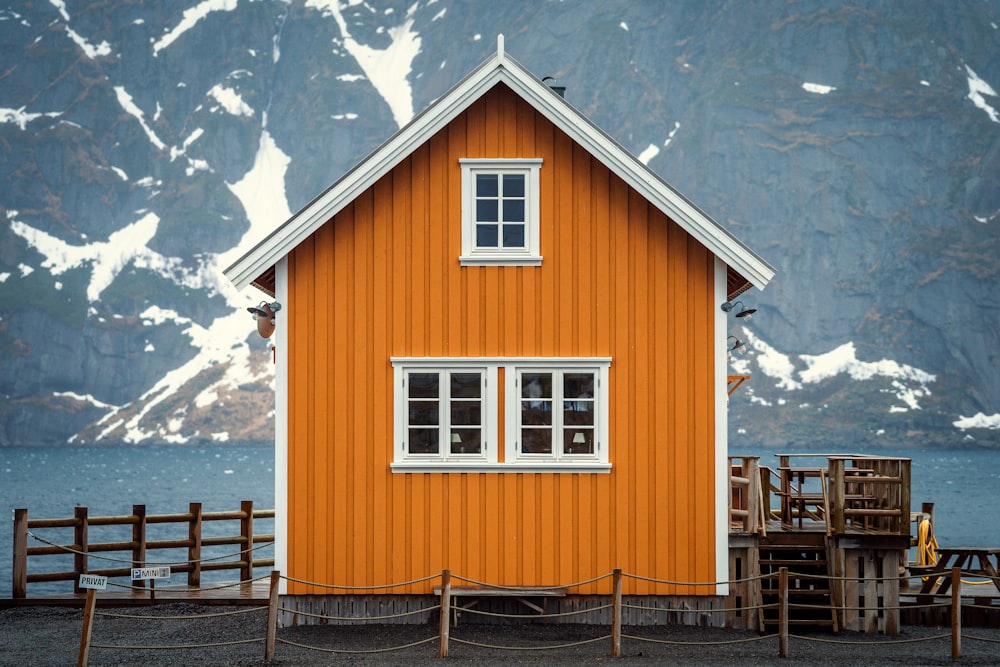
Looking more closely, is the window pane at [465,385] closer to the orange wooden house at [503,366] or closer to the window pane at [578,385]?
the orange wooden house at [503,366]

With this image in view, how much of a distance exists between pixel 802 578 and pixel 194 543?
9.74 meters

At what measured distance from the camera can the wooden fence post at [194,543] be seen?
1986cm

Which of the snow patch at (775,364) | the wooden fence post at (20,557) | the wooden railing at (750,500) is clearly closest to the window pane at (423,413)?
the wooden railing at (750,500)

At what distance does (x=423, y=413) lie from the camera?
640 inches

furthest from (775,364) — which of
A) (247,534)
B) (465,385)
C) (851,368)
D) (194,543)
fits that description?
(465,385)

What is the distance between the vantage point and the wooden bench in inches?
622

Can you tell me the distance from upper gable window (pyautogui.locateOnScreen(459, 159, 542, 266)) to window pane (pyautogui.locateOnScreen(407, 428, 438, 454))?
2293mm

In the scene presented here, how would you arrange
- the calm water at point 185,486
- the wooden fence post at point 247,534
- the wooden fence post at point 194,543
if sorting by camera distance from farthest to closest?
the calm water at point 185,486, the wooden fence post at point 247,534, the wooden fence post at point 194,543

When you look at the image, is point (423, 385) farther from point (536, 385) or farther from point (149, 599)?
point (149, 599)

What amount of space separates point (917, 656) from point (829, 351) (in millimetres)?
177765

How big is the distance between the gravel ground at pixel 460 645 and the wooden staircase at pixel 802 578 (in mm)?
452

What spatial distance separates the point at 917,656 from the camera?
1491 cm

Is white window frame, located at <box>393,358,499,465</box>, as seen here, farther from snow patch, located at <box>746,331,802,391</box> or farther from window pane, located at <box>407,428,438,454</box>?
snow patch, located at <box>746,331,802,391</box>

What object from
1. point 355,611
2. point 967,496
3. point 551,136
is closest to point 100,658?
point 355,611
